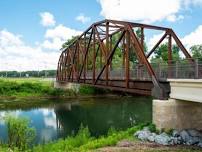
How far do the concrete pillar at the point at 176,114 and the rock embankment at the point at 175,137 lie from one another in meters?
0.66

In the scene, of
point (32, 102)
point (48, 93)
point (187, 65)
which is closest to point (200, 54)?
point (48, 93)

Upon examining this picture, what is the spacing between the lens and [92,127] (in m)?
31.8

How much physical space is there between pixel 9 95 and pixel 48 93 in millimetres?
7890

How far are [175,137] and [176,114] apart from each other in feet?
6.52

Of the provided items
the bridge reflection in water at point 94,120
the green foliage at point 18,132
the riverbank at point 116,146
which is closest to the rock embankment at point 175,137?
the riverbank at point 116,146

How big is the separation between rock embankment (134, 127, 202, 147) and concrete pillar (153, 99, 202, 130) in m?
0.66

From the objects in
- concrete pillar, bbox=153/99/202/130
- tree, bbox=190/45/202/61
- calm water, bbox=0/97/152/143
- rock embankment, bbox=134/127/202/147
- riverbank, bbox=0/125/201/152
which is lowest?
calm water, bbox=0/97/152/143

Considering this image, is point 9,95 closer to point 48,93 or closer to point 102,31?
point 48,93

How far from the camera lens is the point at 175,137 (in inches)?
723

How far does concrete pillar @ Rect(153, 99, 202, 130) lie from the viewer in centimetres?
1981

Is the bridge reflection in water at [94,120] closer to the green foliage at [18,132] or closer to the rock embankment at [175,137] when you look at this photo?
the green foliage at [18,132]

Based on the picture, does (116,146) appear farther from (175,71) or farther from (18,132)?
(175,71)

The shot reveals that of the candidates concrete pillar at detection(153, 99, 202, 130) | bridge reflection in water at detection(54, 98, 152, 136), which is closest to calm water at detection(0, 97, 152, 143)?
bridge reflection in water at detection(54, 98, 152, 136)

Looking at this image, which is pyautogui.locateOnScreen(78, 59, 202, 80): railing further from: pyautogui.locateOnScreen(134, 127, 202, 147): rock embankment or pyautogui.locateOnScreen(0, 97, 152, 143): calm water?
pyautogui.locateOnScreen(0, 97, 152, 143): calm water
